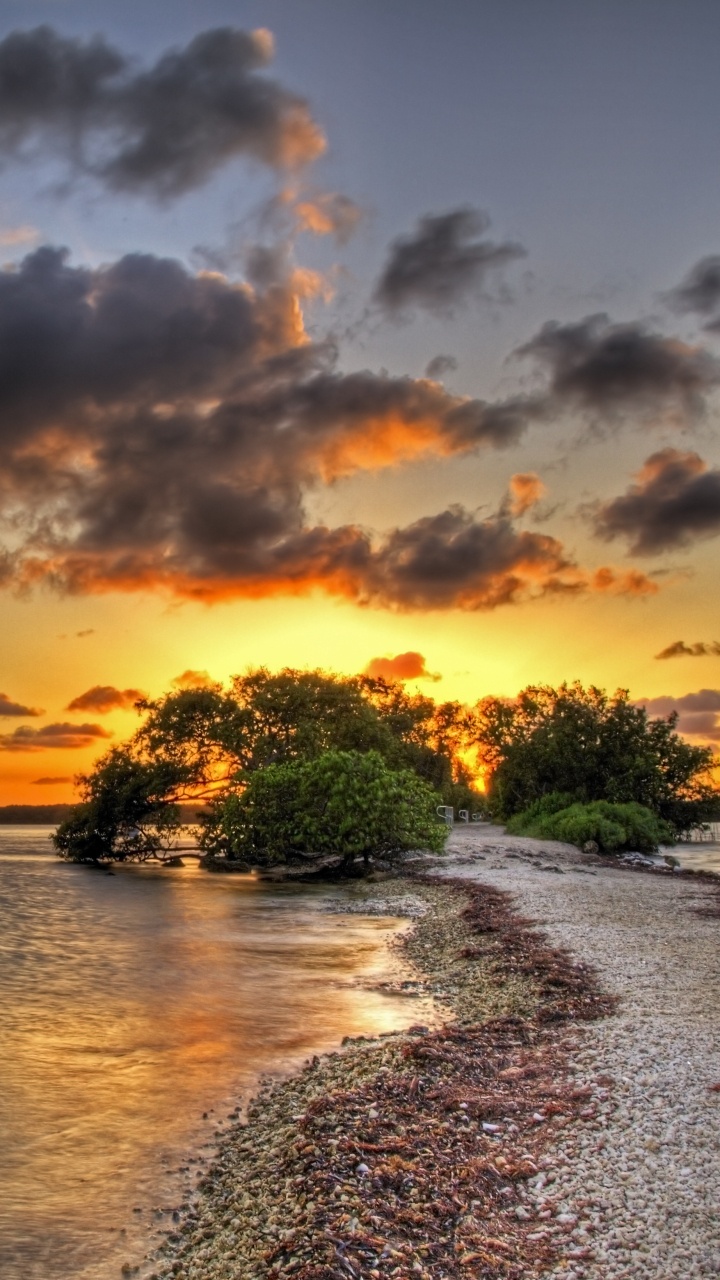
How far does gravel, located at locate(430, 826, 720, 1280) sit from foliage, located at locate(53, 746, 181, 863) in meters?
31.6

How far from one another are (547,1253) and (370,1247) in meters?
0.96

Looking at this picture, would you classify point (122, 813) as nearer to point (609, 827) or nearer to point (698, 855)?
point (609, 827)

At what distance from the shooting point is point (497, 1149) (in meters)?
6.09

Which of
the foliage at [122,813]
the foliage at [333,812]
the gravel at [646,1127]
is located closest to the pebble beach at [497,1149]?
the gravel at [646,1127]

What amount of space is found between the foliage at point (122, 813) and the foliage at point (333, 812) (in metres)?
8.78

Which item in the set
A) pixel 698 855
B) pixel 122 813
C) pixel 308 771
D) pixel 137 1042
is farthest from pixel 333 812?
pixel 698 855

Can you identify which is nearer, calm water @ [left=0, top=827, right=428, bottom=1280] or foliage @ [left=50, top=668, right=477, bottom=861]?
calm water @ [left=0, top=827, right=428, bottom=1280]

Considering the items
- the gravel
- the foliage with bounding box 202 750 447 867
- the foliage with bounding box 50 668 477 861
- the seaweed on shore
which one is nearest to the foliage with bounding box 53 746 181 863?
the foliage with bounding box 50 668 477 861

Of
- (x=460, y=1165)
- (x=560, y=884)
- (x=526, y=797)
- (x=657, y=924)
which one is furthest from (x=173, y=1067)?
(x=526, y=797)

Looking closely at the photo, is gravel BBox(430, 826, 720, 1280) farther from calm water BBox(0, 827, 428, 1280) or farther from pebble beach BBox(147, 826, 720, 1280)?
calm water BBox(0, 827, 428, 1280)

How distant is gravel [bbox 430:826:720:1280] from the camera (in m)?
4.66

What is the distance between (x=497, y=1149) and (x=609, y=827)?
34.3 meters

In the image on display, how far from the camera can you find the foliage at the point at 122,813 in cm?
4328

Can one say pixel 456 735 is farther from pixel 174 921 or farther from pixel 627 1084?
pixel 627 1084
